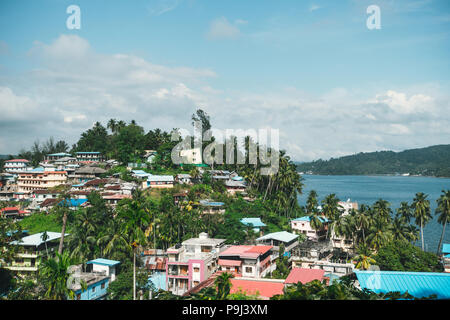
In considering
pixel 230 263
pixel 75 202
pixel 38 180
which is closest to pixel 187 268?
pixel 230 263

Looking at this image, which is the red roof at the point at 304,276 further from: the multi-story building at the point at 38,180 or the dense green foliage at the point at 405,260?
the multi-story building at the point at 38,180

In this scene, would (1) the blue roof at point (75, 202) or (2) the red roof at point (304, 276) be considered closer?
(2) the red roof at point (304, 276)

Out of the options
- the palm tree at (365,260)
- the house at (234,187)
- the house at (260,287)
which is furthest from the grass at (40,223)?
the palm tree at (365,260)

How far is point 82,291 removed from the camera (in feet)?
58.3

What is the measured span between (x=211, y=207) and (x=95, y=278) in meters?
16.2

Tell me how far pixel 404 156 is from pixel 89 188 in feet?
537

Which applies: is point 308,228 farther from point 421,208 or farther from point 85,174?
point 85,174

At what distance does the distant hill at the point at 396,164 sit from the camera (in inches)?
5294

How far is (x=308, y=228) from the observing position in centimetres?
3594

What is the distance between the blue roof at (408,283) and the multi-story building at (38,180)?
39.9m

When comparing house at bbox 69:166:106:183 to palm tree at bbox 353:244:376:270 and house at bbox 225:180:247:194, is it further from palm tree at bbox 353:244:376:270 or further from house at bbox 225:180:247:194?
palm tree at bbox 353:244:376:270

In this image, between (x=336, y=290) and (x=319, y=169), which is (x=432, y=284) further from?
(x=319, y=169)
